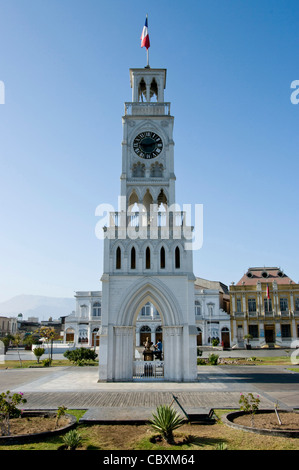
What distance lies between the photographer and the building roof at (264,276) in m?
70.8

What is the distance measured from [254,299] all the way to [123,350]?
48993 millimetres

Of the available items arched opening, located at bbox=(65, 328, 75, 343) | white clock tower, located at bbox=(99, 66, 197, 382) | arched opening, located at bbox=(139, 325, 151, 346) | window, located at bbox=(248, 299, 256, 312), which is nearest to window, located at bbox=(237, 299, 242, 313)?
window, located at bbox=(248, 299, 256, 312)

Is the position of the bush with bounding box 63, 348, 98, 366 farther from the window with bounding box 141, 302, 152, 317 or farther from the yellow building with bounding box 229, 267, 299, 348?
the yellow building with bounding box 229, 267, 299, 348

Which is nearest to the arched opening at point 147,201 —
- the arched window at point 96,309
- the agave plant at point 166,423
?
the agave plant at point 166,423

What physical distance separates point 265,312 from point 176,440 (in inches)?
2386

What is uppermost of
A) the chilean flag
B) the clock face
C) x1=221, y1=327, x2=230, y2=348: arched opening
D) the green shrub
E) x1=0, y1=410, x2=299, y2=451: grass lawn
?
the chilean flag

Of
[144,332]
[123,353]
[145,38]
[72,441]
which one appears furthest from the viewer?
[144,332]

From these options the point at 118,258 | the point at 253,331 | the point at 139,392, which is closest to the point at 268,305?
the point at 253,331

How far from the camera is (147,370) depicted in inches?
1000

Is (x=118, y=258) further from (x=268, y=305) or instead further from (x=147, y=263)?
(x=268, y=305)

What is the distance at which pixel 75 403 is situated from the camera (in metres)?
17.3

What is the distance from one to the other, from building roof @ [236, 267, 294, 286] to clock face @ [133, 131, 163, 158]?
4589 cm

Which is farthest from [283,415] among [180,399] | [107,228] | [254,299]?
[254,299]

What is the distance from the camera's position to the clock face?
1206 inches
